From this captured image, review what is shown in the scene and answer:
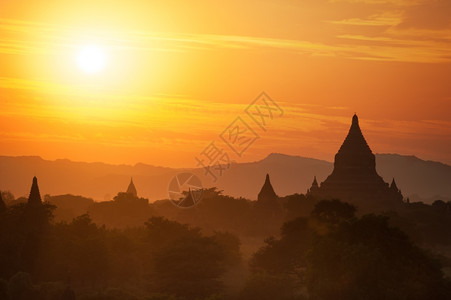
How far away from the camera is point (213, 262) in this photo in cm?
7825

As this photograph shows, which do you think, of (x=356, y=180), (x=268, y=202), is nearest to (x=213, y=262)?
(x=268, y=202)

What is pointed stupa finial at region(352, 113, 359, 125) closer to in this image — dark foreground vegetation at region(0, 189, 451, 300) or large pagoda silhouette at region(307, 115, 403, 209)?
large pagoda silhouette at region(307, 115, 403, 209)

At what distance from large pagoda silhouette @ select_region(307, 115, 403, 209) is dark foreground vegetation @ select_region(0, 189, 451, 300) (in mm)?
44584

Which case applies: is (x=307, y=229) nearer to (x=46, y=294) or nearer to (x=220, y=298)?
(x=220, y=298)

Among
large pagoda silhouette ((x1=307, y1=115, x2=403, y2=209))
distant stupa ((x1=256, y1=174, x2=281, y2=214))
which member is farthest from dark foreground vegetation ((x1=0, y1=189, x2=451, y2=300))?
large pagoda silhouette ((x1=307, y1=115, x2=403, y2=209))

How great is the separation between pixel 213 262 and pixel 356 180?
3090 inches

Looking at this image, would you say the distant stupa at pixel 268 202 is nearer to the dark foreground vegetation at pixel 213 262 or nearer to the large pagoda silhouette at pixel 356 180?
the large pagoda silhouette at pixel 356 180

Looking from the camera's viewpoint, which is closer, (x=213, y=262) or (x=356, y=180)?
(x=213, y=262)

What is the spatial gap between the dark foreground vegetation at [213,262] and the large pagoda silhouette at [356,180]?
4458 centimetres

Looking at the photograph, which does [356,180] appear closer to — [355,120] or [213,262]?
[355,120]

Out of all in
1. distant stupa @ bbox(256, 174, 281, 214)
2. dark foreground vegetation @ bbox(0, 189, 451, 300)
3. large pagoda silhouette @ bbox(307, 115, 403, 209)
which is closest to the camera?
dark foreground vegetation @ bbox(0, 189, 451, 300)

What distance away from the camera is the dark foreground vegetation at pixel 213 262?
63.0 meters

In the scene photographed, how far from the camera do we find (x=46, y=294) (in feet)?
220

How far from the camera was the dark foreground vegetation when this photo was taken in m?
63.0
